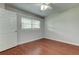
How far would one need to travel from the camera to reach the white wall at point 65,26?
3.81m

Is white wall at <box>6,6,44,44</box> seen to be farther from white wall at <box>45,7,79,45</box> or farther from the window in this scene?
white wall at <box>45,7,79,45</box>

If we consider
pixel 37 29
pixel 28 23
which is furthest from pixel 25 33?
pixel 37 29

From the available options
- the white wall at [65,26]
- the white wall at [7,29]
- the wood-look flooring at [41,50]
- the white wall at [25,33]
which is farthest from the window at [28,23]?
the wood-look flooring at [41,50]

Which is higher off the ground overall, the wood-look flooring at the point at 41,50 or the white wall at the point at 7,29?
the white wall at the point at 7,29

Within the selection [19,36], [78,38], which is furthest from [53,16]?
[19,36]

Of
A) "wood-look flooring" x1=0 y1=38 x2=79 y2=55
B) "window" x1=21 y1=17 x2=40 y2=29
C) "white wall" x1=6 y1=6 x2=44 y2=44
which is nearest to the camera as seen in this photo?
"wood-look flooring" x1=0 y1=38 x2=79 y2=55

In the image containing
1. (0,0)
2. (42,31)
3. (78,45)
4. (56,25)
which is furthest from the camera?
(42,31)

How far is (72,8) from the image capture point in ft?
12.8

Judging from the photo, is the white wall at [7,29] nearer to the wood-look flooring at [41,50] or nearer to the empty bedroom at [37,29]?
the empty bedroom at [37,29]

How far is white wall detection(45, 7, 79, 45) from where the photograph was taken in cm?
381

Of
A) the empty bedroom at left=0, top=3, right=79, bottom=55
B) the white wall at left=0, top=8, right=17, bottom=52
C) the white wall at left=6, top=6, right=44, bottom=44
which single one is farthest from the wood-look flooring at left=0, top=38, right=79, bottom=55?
the white wall at left=6, top=6, right=44, bottom=44

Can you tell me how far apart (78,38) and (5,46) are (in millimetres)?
3224

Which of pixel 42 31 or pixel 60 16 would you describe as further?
pixel 42 31
